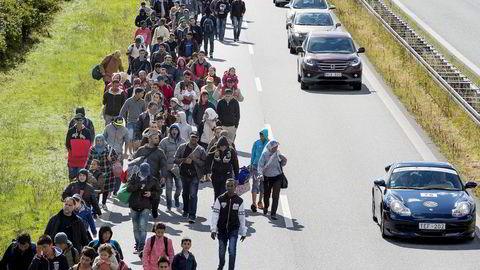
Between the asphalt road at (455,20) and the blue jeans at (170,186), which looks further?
the asphalt road at (455,20)

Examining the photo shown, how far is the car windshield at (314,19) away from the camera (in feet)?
143

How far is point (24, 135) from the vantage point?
31844 millimetres

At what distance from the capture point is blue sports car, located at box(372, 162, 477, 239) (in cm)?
2202

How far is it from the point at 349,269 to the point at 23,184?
8.79m

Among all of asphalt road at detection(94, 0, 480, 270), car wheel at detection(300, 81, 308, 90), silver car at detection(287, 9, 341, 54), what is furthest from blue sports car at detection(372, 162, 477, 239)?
silver car at detection(287, 9, 341, 54)

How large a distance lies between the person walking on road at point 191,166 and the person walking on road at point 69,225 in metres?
4.94

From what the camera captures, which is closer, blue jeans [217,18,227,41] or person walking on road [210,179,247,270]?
person walking on road [210,179,247,270]

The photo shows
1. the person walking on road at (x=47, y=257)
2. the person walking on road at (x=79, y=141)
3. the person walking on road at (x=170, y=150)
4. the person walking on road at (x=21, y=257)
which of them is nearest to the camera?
the person walking on road at (x=47, y=257)

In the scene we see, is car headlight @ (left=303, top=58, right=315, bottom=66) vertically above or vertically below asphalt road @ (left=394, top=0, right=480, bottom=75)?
above

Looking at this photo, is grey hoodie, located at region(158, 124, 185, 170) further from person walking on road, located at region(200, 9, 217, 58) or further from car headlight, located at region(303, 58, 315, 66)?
person walking on road, located at region(200, 9, 217, 58)

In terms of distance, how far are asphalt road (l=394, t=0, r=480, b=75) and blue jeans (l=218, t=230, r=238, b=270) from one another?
74.6ft

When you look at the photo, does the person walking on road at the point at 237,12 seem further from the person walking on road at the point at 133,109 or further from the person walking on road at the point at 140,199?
the person walking on road at the point at 140,199

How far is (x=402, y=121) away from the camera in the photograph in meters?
32.9

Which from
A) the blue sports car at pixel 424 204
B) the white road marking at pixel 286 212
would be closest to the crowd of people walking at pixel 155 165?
the white road marking at pixel 286 212
